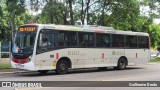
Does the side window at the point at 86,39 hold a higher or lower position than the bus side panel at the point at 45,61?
higher

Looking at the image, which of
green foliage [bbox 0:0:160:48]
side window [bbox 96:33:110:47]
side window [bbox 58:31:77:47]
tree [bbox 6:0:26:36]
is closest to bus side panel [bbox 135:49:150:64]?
side window [bbox 96:33:110:47]

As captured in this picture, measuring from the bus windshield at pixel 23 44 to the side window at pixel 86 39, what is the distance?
3641mm

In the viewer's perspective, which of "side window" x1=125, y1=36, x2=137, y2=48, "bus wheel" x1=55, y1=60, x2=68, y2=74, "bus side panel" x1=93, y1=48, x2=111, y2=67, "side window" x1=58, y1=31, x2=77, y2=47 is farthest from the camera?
"side window" x1=125, y1=36, x2=137, y2=48

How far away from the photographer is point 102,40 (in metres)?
24.5

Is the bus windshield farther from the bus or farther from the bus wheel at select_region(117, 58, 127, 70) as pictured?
the bus wheel at select_region(117, 58, 127, 70)

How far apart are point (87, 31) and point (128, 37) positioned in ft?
15.1

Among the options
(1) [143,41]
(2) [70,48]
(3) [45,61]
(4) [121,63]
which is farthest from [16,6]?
(1) [143,41]

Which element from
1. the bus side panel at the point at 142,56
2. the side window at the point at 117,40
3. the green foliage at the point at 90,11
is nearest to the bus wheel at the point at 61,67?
the side window at the point at 117,40

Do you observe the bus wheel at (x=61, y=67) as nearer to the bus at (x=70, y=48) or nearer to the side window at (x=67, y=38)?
the bus at (x=70, y=48)

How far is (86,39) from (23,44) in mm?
4534

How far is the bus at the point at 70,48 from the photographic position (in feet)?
66.1

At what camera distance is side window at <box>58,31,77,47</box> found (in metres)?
21.5

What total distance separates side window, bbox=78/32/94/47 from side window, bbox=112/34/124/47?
2389 millimetres

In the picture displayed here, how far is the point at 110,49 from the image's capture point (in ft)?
82.4
